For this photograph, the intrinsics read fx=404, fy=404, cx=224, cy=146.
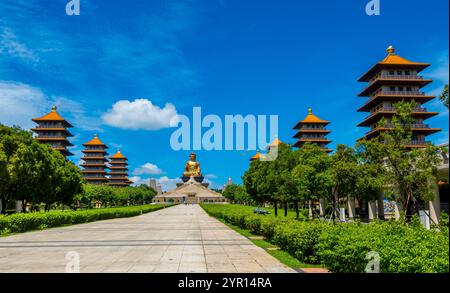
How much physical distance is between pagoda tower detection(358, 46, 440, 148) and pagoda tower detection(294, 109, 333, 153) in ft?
68.7

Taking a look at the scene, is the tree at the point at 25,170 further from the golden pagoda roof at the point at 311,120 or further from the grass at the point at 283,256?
the golden pagoda roof at the point at 311,120

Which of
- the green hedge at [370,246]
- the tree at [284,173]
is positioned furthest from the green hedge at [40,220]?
the green hedge at [370,246]

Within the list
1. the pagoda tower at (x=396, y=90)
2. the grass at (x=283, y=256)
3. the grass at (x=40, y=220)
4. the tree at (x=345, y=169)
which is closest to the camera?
the grass at (x=283, y=256)

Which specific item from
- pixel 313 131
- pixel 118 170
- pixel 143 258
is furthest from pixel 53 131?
pixel 143 258

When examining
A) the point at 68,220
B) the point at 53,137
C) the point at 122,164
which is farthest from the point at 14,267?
the point at 122,164

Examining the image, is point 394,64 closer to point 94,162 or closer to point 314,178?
point 314,178

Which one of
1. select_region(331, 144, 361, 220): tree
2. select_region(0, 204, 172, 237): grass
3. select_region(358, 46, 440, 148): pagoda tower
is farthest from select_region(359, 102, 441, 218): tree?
select_region(358, 46, 440, 148): pagoda tower

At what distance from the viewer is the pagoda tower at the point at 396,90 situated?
4644 centimetres

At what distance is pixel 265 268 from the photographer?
1098 centimetres

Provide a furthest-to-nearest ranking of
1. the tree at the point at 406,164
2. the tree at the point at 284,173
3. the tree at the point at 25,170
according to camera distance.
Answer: the tree at the point at 25,170, the tree at the point at 284,173, the tree at the point at 406,164

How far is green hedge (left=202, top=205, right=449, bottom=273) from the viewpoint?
696cm

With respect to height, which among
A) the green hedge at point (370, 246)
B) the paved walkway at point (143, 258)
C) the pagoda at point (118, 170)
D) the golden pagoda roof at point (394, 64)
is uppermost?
the golden pagoda roof at point (394, 64)

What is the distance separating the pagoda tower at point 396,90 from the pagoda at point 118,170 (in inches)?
3720
